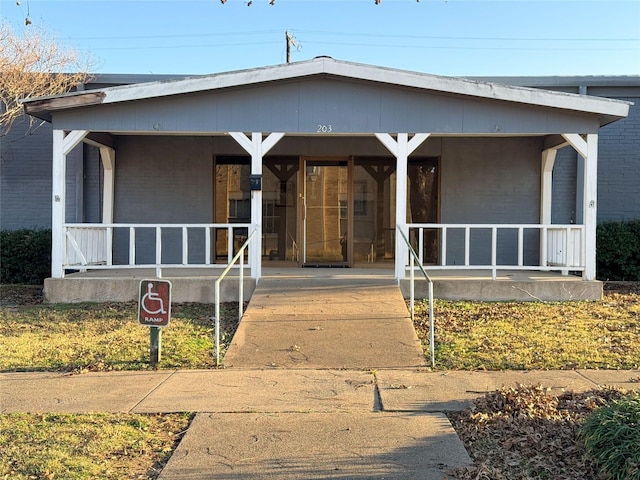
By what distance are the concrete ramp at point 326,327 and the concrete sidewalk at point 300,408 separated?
45cm

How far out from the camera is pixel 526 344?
757 cm

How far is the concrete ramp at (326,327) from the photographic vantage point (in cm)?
711

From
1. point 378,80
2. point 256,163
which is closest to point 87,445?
point 256,163

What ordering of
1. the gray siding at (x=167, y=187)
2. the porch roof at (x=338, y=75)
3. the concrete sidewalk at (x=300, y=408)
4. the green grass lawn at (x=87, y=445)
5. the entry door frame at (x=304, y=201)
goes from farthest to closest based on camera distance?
the entry door frame at (x=304, y=201) → the gray siding at (x=167, y=187) → the porch roof at (x=338, y=75) → the concrete sidewalk at (x=300, y=408) → the green grass lawn at (x=87, y=445)

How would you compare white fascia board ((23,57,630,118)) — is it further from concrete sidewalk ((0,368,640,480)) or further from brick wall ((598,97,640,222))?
concrete sidewalk ((0,368,640,480))

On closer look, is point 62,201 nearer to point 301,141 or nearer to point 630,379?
point 301,141

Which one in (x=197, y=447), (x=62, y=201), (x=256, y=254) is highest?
(x=62, y=201)

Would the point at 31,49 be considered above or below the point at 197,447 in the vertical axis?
above

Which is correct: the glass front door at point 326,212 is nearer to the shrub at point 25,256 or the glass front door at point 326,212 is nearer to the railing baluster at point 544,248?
the railing baluster at point 544,248

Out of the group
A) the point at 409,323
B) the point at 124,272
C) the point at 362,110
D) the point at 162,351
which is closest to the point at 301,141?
the point at 362,110

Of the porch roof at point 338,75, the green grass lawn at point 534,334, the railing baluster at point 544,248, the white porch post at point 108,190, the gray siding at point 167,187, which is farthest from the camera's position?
the gray siding at point 167,187

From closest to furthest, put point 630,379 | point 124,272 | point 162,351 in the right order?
point 630,379, point 162,351, point 124,272

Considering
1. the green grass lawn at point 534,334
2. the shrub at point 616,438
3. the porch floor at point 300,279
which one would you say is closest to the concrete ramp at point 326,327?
the green grass lawn at point 534,334

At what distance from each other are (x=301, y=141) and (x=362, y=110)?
2.82 m
